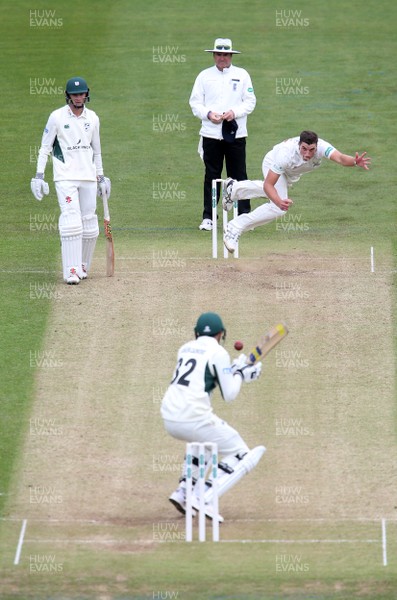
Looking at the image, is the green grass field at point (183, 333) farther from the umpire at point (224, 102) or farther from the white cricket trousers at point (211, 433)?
the umpire at point (224, 102)

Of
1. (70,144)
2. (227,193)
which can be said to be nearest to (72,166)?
(70,144)

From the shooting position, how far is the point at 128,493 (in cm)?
Answer: 1379

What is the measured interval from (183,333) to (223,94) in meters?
4.45

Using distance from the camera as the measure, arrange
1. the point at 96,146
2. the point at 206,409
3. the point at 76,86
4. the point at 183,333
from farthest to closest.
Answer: the point at 96,146 < the point at 76,86 < the point at 183,333 < the point at 206,409

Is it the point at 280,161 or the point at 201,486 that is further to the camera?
the point at 280,161

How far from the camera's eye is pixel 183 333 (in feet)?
55.8

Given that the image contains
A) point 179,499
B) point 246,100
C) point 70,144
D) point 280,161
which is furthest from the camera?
point 246,100

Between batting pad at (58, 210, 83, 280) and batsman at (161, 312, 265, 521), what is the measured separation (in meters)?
5.12

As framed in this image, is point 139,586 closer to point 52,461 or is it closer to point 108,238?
point 52,461

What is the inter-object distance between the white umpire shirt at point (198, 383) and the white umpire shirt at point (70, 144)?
552 cm

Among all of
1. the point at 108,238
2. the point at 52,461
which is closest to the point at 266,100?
the point at 108,238

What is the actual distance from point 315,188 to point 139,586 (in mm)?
11272

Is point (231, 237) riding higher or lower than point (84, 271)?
higher

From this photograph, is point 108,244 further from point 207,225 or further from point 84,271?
point 207,225
